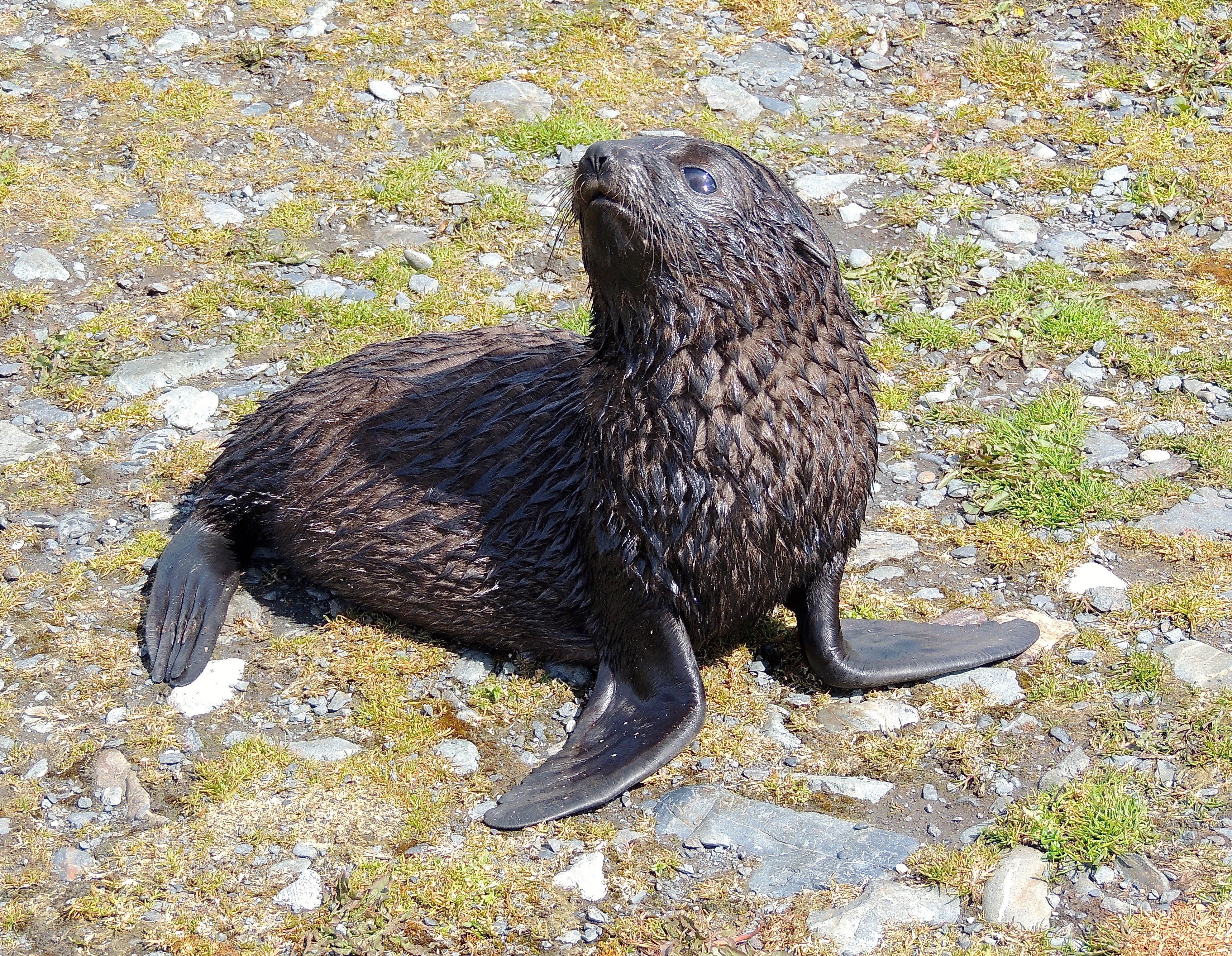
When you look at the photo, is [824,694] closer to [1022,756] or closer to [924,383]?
[1022,756]

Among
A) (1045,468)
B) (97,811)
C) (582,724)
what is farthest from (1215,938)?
(97,811)

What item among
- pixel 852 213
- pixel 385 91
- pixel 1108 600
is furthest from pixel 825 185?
pixel 1108 600

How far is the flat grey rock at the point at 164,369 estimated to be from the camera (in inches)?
245

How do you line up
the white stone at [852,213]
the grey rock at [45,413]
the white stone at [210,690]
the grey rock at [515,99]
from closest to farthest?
1. the white stone at [210,690]
2. the grey rock at [45,413]
3. the white stone at [852,213]
4. the grey rock at [515,99]

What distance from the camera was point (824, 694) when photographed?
184 inches

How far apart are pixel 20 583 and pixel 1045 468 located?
410 cm

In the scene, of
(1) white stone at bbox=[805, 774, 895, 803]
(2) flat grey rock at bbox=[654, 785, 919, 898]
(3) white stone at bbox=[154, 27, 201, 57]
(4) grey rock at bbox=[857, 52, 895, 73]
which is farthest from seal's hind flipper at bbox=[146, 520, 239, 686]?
(4) grey rock at bbox=[857, 52, 895, 73]

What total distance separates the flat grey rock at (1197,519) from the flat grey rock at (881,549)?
92 cm

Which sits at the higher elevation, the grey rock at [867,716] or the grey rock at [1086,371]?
the grey rock at [1086,371]

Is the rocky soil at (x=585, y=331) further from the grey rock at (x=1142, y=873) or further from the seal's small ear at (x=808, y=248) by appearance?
the seal's small ear at (x=808, y=248)

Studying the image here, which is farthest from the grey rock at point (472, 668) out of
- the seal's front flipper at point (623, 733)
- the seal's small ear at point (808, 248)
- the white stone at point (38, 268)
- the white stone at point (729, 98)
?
the white stone at point (729, 98)

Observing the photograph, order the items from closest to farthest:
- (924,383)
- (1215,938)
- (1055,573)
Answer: (1215,938) < (1055,573) < (924,383)

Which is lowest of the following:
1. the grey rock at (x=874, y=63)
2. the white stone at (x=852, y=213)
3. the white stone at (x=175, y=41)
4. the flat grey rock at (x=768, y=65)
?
the white stone at (x=175, y=41)

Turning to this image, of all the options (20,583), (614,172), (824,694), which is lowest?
(20,583)
